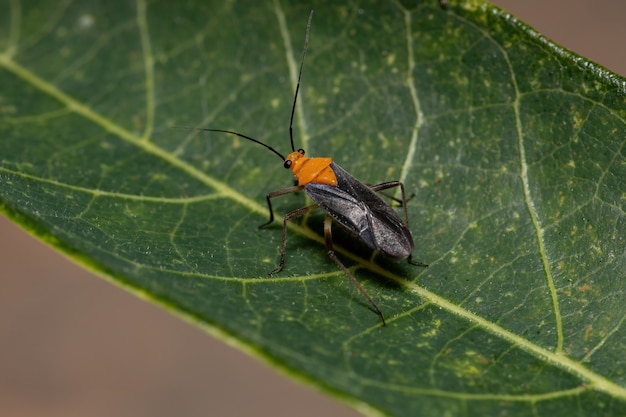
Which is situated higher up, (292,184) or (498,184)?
(498,184)

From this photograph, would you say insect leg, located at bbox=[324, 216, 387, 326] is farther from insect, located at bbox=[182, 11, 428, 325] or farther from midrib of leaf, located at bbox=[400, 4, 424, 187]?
midrib of leaf, located at bbox=[400, 4, 424, 187]

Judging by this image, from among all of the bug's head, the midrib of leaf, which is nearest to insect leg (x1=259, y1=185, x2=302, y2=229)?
the bug's head

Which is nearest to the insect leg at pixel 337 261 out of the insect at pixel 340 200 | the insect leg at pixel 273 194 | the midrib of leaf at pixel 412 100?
the insect at pixel 340 200

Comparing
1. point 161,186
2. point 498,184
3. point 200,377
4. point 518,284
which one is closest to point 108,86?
point 161,186

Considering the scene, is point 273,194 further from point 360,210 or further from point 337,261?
point 337,261

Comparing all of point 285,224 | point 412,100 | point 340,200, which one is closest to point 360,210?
point 340,200

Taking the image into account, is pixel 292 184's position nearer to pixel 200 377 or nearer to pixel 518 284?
pixel 518 284
